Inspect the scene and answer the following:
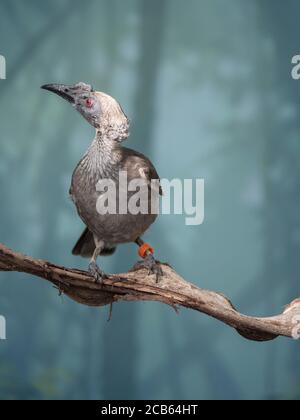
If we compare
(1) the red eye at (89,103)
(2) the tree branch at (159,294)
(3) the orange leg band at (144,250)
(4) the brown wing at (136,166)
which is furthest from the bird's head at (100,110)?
(2) the tree branch at (159,294)

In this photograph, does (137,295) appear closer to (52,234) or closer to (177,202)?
(177,202)

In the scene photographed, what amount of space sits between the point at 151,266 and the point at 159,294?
179mm

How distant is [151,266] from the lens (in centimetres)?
293

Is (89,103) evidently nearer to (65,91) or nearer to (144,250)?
(65,91)

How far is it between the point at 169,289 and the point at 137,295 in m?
0.16

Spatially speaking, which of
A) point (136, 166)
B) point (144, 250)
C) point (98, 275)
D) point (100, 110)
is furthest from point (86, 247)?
point (100, 110)

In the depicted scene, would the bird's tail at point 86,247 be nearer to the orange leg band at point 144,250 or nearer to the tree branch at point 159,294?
the orange leg band at point 144,250

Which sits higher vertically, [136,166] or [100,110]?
[100,110]

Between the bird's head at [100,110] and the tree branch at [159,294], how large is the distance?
0.71 m

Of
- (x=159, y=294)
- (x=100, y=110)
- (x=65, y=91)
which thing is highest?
(x=65, y=91)

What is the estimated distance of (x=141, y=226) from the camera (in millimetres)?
3002

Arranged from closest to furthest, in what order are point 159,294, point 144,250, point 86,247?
point 159,294
point 144,250
point 86,247

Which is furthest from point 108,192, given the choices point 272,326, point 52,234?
point 52,234

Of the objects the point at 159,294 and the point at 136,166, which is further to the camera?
the point at 136,166
